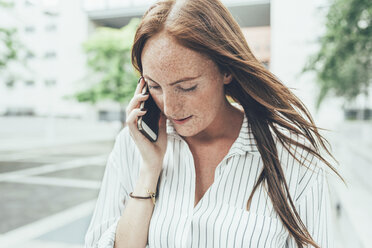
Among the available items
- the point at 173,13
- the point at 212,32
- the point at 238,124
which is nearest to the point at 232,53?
the point at 212,32

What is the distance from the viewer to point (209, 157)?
1.36 meters

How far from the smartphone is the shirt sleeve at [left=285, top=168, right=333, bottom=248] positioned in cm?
60

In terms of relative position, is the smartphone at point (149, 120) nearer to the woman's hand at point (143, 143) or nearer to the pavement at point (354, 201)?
the woman's hand at point (143, 143)

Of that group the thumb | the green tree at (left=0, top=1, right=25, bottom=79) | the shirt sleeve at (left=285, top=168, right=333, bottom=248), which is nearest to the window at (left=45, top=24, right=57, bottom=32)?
the green tree at (left=0, top=1, right=25, bottom=79)

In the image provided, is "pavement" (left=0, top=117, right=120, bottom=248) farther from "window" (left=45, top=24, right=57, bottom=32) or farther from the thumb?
"window" (left=45, top=24, right=57, bottom=32)

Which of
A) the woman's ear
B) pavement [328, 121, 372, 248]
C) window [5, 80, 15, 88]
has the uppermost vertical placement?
window [5, 80, 15, 88]

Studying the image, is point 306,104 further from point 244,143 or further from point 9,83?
point 9,83

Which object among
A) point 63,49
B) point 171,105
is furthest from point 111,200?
point 63,49

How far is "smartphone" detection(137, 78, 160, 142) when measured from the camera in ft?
4.11

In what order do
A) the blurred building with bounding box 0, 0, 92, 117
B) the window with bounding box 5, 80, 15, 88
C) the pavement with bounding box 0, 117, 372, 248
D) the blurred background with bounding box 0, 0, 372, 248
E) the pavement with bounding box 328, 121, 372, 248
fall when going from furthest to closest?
the blurred building with bounding box 0, 0, 92, 117 → the window with bounding box 5, 80, 15, 88 → the blurred background with bounding box 0, 0, 372, 248 → the pavement with bounding box 0, 117, 372, 248 → the pavement with bounding box 328, 121, 372, 248

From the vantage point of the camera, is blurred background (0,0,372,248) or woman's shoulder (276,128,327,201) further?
blurred background (0,0,372,248)

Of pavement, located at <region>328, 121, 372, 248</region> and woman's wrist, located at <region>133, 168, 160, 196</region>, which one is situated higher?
woman's wrist, located at <region>133, 168, 160, 196</region>

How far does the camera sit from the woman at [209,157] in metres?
1.12

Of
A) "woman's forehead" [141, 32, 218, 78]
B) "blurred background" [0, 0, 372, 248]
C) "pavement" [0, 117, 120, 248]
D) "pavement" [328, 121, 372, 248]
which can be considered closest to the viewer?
"woman's forehead" [141, 32, 218, 78]
